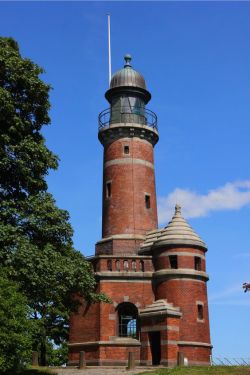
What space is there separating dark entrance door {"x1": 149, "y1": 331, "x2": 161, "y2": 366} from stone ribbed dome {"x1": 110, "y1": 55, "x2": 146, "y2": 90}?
59.0 feet

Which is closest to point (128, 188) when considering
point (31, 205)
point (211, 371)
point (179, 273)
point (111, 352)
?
point (179, 273)

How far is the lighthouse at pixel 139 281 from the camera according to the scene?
3234cm

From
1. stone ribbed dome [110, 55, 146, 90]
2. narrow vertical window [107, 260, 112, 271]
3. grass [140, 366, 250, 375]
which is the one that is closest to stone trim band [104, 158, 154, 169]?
stone ribbed dome [110, 55, 146, 90]

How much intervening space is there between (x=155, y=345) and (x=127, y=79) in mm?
19146

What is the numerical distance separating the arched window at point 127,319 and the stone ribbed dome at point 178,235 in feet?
14.0

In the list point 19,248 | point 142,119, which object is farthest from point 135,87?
point 19,248

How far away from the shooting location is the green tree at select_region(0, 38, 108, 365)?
2208 cm

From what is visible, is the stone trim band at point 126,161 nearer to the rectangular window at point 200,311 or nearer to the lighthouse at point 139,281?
the lighthouse at point 139,281

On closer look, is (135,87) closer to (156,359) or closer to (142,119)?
(142,119)

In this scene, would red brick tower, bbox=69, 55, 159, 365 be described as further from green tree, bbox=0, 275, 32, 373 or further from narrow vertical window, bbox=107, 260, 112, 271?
green tree, bbox=0, 275, 32, 373

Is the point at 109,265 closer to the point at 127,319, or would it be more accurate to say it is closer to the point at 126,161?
the point at 127,319

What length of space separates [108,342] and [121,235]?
24.5ft

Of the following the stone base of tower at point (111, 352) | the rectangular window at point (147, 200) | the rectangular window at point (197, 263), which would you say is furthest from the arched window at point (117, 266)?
the rectangular window at point (147, 200)

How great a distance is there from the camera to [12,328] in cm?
1938
